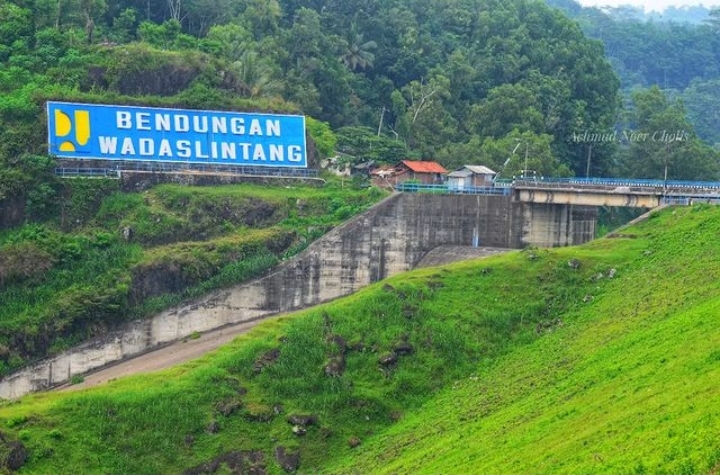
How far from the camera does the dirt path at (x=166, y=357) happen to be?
66.7 meters

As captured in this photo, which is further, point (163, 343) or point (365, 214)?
point (365, 214)

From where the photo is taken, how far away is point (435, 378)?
6144 centimetres

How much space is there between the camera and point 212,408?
5850cm

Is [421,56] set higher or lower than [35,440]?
higher

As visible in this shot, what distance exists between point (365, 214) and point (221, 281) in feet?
28.8

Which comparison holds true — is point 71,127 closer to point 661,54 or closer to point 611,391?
point 611,391

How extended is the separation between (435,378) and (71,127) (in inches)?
1126

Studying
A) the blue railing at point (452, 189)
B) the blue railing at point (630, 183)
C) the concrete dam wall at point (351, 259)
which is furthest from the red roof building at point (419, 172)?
the concrete dam wall at point (351, 259)

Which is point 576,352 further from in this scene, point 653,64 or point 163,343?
point 653,64

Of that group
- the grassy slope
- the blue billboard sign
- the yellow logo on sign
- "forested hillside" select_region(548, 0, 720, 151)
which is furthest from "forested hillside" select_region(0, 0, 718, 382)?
"forested hillside" select_region(548, 0, 720, 151)

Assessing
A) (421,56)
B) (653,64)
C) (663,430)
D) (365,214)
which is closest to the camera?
(663,430)

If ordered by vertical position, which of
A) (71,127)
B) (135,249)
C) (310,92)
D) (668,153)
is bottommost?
(135,249)

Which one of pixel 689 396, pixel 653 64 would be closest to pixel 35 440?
pixel 689 396

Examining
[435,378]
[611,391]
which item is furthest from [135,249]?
[611,391]
